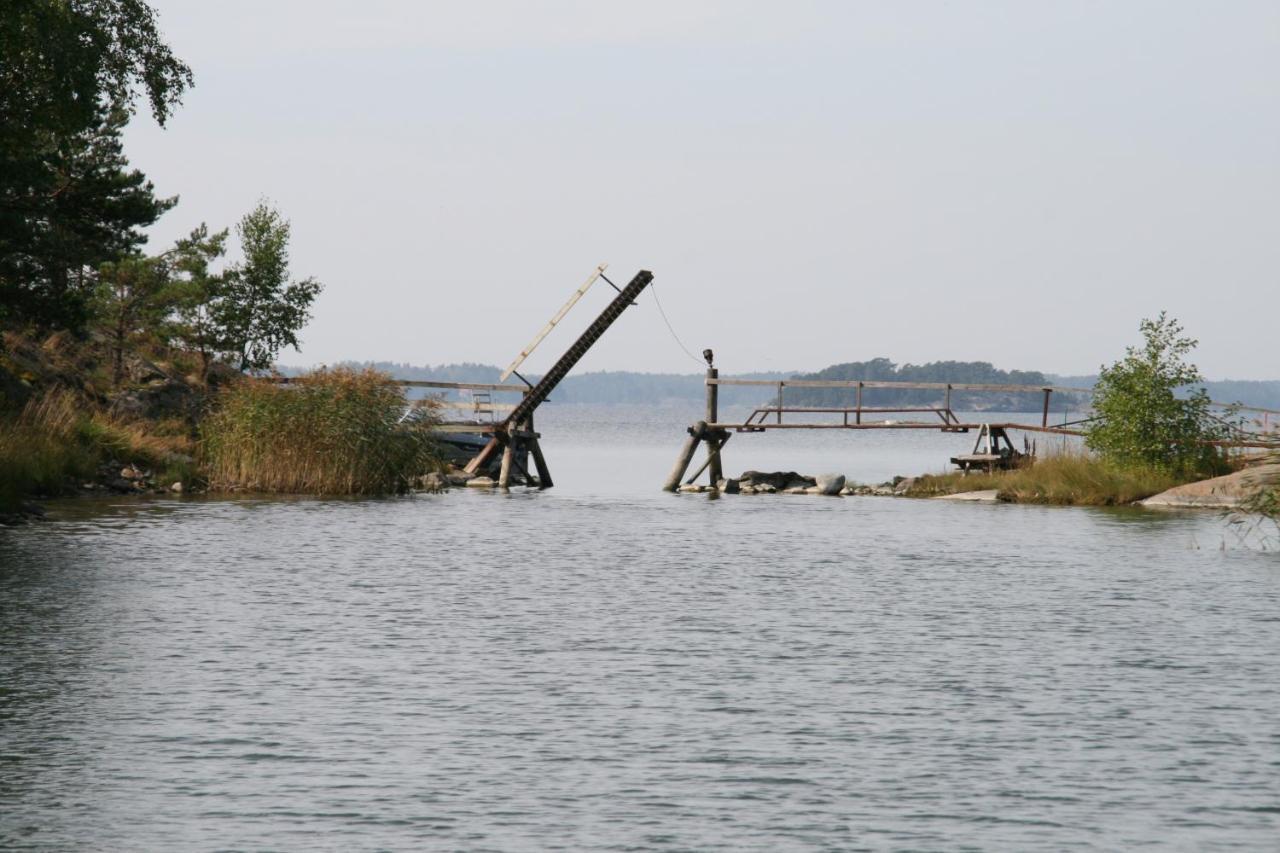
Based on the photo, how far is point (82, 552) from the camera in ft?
80.2

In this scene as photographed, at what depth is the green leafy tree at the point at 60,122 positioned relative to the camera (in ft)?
91.0

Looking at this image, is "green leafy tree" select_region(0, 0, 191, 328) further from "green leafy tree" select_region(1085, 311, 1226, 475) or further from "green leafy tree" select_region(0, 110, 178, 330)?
"green leafy tree" select_region(1085, 311, 1226, 475)

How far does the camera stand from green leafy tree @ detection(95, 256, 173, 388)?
45.2m

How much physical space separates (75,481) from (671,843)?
2995 centimetres

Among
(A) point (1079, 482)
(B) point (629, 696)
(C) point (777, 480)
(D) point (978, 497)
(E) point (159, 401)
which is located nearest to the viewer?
(B) point (629, 696)

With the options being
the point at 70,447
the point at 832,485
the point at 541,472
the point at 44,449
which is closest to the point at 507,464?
the point at 541,472

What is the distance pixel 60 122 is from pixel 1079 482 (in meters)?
24.6

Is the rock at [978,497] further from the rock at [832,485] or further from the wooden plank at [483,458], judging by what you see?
the wooden plank at [483,458]

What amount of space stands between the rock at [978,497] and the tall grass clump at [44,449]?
845 inches

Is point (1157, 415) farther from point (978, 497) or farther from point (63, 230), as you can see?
point (63, 230)

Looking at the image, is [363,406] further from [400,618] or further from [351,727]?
[351,727]

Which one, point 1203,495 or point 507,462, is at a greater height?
point 1203,495

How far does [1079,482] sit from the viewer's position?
128 feet

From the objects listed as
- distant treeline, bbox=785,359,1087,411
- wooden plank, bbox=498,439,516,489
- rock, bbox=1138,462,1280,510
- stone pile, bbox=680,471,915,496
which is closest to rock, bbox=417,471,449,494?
wooden plank, bbox=498,439,516,489
